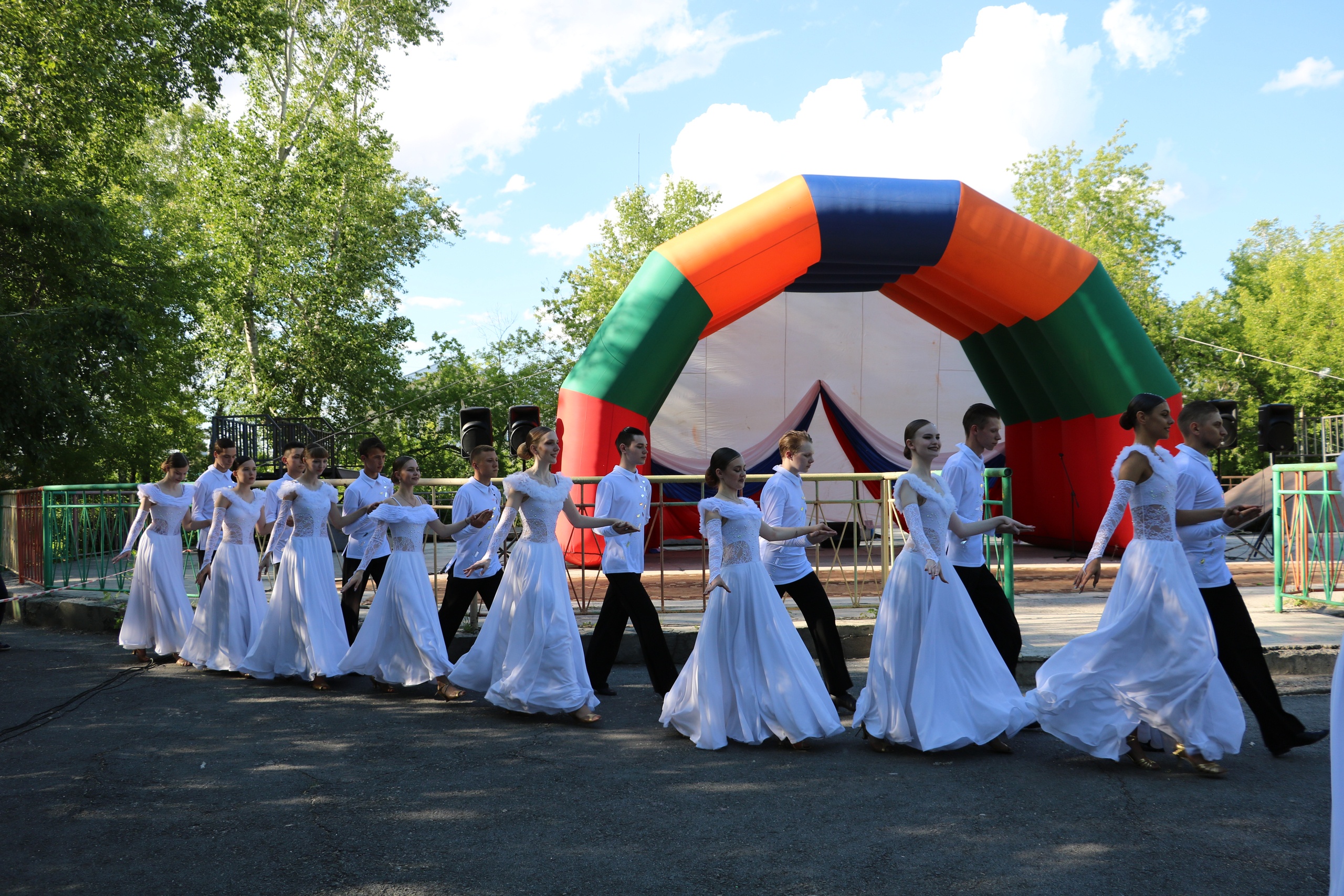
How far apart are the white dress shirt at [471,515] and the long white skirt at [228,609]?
1599 millimetres

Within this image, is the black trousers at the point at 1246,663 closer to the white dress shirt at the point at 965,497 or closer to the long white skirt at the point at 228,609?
the white dress shirt at the point at 965,497

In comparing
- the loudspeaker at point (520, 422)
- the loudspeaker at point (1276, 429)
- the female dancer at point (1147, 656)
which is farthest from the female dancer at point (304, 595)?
the loudspeaker at point (1276, 429)

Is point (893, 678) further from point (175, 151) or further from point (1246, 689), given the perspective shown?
point (175, 151)

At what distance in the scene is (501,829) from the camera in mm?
4105

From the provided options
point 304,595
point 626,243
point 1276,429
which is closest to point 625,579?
point 304,595

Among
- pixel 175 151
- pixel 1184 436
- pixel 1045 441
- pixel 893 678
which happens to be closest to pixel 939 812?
pixel 893 678

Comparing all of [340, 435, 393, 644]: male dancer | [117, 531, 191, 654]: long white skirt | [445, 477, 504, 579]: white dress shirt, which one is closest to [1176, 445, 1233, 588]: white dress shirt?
[445, 477, 504, 579]: white dress shirt

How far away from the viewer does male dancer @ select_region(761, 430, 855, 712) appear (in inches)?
252

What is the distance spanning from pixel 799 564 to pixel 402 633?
110 inches

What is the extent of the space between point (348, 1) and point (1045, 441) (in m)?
22.2

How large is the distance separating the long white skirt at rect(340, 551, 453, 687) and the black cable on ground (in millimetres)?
1761

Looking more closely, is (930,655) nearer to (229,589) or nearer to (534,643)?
(534,643)

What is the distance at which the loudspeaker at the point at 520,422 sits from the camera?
Answer: 1442cm

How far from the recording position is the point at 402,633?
7027 mm
